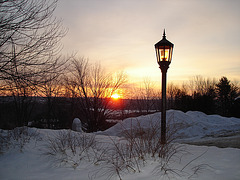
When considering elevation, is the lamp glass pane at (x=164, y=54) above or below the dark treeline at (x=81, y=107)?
above

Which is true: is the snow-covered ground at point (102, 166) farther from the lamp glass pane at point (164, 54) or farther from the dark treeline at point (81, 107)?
the dark treeline at point (81, 107)

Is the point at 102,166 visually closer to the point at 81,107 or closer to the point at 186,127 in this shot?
the point at 186,127

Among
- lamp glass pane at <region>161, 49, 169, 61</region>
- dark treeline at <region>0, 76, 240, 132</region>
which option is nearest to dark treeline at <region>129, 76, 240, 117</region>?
dark treeline at <region>0, 76, 240, 132</region>

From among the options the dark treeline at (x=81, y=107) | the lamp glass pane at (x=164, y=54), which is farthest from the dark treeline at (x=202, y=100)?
the lamp glass pane at (x=164, y=54)

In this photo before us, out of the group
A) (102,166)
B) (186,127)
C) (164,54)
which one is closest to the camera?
(102,166)

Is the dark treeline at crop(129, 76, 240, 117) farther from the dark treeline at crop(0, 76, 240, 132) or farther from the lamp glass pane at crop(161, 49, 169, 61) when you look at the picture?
the lamp glass pane at crop(161, 49, 169, 61)

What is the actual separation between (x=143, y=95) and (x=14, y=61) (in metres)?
22.8

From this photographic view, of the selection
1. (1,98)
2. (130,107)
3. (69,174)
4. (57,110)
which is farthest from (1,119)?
(69,174)

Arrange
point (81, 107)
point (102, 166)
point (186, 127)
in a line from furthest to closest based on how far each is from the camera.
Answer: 1. point (81, 107)
2. point (186, 127)
3. point (102, 166)

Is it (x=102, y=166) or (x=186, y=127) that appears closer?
(x=102, y=166)

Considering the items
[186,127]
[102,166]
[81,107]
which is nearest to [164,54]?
[102,166]

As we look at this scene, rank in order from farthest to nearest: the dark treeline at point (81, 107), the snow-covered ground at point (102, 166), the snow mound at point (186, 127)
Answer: the dark treeline at point (81, 107) → the snow mound at point (186, 127) → the snow-covered ground at point (102, 166)

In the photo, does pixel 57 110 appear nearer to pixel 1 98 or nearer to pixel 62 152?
pixel 1 98

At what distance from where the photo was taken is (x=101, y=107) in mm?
14812
